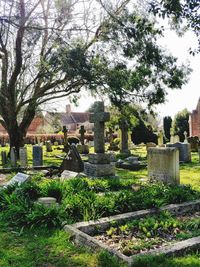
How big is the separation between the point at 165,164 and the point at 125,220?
140 inches

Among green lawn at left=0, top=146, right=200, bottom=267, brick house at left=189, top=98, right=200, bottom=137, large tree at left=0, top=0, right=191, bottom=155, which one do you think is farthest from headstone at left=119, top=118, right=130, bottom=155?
brick house at left=189, top=98, right=200, bottom=137

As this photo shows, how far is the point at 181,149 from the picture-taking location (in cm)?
1739

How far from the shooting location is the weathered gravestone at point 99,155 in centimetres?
1136

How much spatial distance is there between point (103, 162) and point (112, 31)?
31.4 ft

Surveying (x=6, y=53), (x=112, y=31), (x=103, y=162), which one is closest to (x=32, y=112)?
(x=6, y=53)

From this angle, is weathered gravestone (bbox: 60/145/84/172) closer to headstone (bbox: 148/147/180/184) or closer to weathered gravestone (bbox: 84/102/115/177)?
weathered gravestone (bbox: 84/102/115/177)

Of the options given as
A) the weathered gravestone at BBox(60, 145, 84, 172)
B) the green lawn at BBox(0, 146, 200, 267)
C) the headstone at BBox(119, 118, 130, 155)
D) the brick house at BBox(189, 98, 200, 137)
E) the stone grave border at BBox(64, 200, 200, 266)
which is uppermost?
the brick house at BBox(189, 98, 200, 137)

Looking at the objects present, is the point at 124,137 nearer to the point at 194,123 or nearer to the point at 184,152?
the point at 184,152

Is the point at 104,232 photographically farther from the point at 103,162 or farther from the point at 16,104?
the point at 16,104

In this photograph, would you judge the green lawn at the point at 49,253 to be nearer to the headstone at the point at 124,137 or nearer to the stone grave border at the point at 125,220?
the stone grave border at the point at 125,220

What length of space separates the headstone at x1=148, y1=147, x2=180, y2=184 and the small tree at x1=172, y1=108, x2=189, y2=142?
111ft

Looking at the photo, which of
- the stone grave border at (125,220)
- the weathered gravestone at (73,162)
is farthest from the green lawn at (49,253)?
the weathered gravestone at (73,162)

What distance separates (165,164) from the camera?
368 inches

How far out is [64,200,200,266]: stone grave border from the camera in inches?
178
